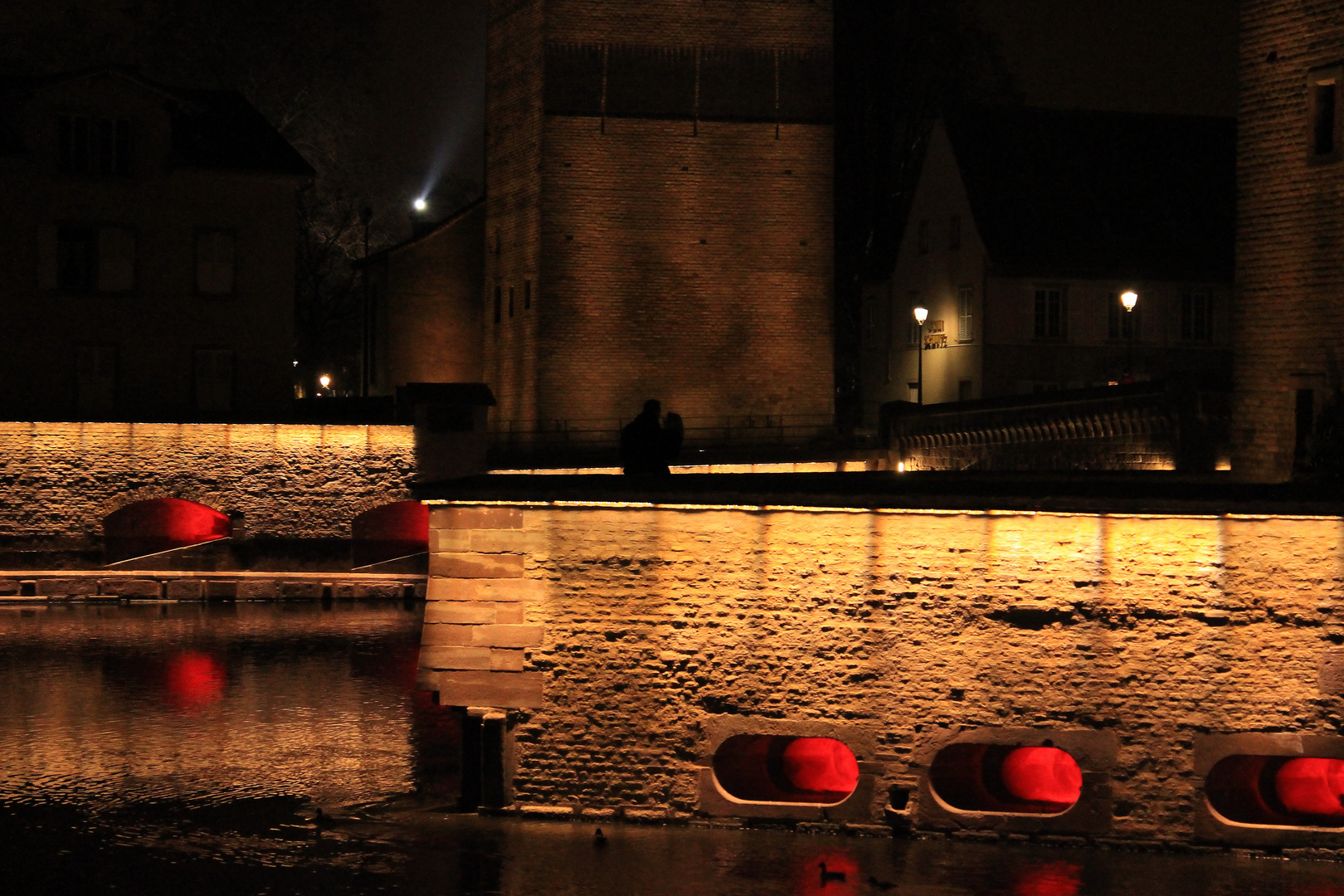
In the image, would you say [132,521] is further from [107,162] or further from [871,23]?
[871,23]

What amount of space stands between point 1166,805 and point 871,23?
37.0 m

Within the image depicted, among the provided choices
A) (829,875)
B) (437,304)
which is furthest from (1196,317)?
(829,875)

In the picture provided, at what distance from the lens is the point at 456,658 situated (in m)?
13.2

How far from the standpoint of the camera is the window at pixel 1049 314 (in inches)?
1479

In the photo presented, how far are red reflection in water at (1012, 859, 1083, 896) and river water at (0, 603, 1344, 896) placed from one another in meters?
0.02

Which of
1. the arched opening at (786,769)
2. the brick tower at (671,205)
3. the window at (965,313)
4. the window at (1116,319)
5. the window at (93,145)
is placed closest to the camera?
the arched opening at (786,769)

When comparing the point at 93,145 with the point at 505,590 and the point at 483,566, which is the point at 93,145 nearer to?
the point at 483,566

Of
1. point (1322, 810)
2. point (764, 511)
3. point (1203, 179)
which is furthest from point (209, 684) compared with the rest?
point (1203, 179)

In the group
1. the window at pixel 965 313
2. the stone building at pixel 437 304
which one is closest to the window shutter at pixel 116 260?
the stone building at pixel 437 304

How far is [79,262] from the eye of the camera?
33.6m

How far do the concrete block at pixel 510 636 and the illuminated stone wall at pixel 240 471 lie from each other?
18.8m

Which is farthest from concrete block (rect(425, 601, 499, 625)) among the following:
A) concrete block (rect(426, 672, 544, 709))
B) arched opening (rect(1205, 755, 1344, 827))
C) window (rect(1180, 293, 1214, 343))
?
window (rect(1180, 293, 1214, 343))

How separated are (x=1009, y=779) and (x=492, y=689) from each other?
167 inches

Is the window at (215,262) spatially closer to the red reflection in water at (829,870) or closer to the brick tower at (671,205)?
the brick tower at (671,205)
